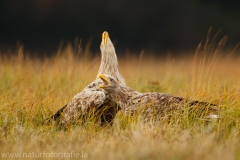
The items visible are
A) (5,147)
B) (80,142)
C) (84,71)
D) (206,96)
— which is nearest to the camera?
(5,147)

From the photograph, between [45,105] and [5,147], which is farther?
[45,105]

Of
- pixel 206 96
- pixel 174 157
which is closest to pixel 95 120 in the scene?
pixel 206 96

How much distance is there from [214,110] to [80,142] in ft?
4.81

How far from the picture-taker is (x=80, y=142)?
5.62 m

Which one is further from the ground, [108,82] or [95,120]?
[108,82]

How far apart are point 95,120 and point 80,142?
3.47 ft

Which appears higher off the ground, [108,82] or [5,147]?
[108,82]

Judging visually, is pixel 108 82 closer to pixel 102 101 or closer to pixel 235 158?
pixel 102 101

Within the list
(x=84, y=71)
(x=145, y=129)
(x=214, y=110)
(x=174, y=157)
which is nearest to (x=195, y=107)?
(x=214, y=110)

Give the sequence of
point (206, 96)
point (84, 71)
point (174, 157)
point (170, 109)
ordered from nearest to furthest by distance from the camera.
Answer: point (174, 157), point (170, 109), point (206, 96), point (84, 71)

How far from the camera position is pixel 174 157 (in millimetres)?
4676

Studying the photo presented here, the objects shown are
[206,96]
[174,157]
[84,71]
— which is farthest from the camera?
[84,71]

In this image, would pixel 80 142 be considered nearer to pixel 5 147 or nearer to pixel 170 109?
pixel 5 147

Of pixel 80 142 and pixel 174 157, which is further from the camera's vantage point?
pixel 80 142
